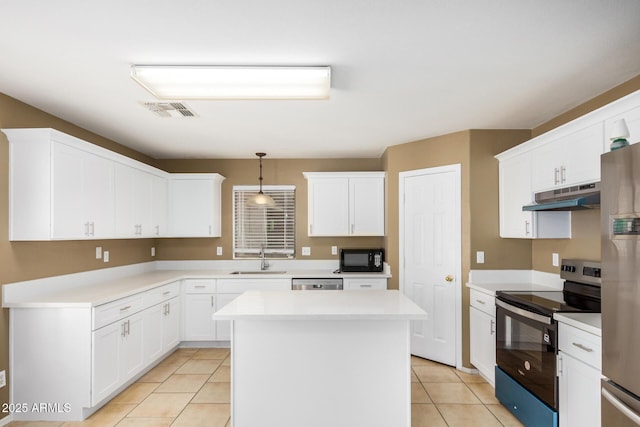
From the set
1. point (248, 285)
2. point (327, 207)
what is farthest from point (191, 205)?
point (327, 207)

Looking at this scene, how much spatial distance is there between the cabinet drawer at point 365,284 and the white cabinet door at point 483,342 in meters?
1.10

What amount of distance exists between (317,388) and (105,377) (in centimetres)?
180

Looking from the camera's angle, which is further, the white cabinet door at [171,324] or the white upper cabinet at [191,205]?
the white upper cabinet at [191,205]

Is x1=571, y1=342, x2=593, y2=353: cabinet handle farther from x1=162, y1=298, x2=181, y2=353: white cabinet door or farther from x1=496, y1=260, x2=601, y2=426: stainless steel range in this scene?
x1=162, y1=298, x2=181, y2=353: white cabinet door

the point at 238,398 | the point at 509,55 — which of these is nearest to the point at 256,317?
the point at 238,398

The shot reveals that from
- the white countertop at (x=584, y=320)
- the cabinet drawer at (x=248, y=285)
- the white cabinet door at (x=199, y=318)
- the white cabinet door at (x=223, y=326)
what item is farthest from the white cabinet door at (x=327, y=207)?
the white countertop at (x=584, y=320)

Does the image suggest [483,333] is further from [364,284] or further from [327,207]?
[327,207]

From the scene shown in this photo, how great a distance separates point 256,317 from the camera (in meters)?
2.29

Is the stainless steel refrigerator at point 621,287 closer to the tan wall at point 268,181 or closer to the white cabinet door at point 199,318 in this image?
the tan wall at point 268,181

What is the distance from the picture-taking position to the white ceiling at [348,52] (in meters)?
1.73

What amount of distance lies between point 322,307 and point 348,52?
1636 mm

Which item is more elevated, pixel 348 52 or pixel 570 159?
pixel 348 52

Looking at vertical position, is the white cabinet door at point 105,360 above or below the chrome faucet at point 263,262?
below

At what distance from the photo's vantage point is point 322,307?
249 cm
